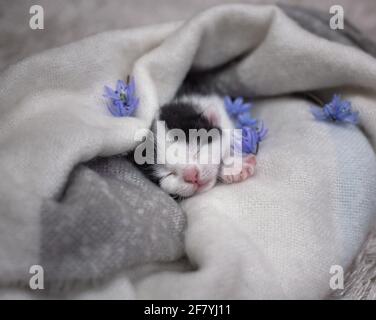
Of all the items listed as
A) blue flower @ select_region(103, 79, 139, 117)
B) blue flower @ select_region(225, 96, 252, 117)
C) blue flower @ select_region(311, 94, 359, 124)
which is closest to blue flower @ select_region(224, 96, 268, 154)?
blue flower @ select_region(225, 96, 252, 117)

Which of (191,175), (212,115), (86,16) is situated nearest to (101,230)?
(191,175)

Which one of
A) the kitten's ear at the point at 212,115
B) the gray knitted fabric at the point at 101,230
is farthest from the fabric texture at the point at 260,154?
the kitten's ear at the point at 212,115

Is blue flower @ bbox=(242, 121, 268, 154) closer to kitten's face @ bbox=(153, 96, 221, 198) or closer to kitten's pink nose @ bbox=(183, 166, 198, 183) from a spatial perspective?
kitten's face @ bbox=(153, 96, 221, 198)

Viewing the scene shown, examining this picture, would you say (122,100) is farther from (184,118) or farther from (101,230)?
(101,230)

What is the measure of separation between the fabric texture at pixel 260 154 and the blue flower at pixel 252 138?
0.12 ft

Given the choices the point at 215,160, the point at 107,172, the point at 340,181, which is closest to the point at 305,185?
the point at 340,181

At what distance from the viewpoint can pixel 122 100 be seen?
1.20 m

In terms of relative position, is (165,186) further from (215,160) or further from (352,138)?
(352,138)

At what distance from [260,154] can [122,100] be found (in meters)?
0.38

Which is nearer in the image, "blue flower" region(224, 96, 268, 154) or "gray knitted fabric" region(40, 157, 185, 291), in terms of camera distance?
"gray knitted fabric" region(40, 157, 185, 291)

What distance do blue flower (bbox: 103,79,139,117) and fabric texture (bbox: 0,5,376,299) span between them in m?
0.03

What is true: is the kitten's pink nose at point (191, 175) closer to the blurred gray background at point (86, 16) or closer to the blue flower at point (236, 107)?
the blue flower at point (236, 107)

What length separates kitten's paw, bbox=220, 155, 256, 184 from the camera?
3.67 feet

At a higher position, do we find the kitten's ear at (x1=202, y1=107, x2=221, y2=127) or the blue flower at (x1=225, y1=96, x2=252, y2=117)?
the blue flower at (x1=225, y1=96, x2=252, y2=117)
